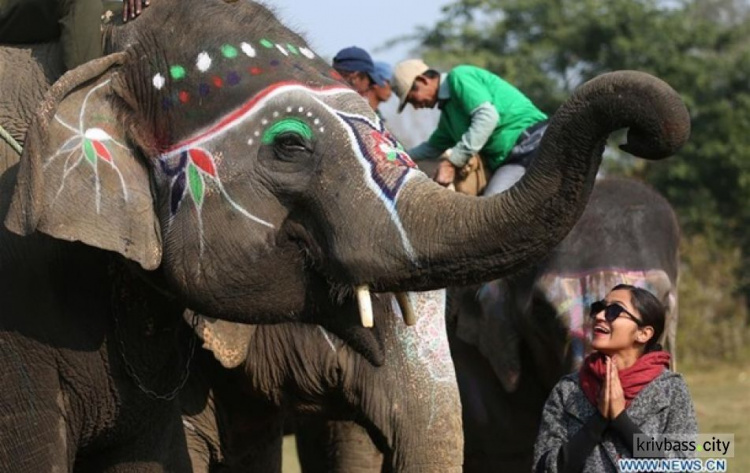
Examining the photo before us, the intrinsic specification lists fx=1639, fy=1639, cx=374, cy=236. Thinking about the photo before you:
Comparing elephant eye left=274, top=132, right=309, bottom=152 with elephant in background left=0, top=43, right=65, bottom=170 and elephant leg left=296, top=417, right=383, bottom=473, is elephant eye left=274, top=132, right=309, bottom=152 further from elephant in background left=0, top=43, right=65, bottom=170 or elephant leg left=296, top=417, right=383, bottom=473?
elephant leg left=296, top=417, right=383, bottom=473

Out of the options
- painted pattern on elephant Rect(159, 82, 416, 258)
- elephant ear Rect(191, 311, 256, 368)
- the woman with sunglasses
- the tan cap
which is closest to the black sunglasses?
the woman with sunglasses

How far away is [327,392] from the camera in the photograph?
6.13 metres

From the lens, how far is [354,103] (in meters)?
4.47

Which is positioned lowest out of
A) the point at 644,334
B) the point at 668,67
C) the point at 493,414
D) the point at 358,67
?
the point at 493,414

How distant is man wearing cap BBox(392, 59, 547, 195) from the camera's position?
7.82 meters

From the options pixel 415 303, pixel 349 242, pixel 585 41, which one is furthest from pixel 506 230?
pixel 585 41

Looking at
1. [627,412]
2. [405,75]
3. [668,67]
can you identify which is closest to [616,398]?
[627,412]

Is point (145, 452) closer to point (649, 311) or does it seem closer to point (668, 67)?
point (649, 311)

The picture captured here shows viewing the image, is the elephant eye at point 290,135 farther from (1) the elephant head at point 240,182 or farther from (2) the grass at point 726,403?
(2) the grass at point 726,403

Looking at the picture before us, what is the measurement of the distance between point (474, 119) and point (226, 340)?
2.76m

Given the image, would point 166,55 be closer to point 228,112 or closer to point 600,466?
point 228,112

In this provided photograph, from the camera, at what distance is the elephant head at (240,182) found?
4.20m

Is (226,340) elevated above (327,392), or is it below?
above

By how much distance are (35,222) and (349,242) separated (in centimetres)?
81
